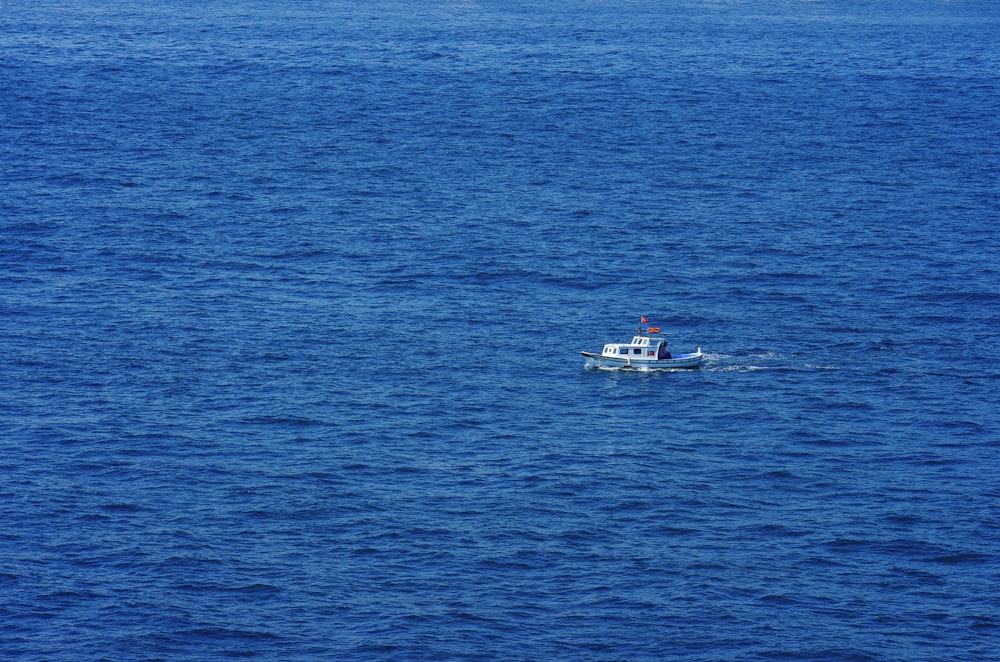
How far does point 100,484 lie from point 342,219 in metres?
61.0

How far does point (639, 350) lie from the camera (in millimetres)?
106188

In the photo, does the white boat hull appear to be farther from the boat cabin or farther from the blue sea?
the blue sea

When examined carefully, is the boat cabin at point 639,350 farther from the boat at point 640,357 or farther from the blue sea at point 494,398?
the blue sea at point 494,398

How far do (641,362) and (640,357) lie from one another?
0.38m

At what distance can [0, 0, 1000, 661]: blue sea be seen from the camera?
2879 inches

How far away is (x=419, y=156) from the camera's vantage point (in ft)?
546

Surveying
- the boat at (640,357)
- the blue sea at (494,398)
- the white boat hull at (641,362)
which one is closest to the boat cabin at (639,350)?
the boat at (640,357)

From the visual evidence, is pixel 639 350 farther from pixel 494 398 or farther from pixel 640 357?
pixel 494 398

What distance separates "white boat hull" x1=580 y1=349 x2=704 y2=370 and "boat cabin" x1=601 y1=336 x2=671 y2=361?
0.58 feet

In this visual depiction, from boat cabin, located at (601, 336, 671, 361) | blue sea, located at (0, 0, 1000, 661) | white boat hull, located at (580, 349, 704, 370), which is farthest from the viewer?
boat cabin, located at (601, 336, 671, 361)

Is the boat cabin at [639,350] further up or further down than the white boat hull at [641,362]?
further up

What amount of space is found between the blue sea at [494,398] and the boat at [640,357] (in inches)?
36.1

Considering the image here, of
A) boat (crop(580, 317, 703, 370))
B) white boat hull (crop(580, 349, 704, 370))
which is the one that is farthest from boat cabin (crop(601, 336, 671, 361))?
white boat hull (crop(580, 349, 704, 370))

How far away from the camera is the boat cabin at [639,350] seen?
105312mm
